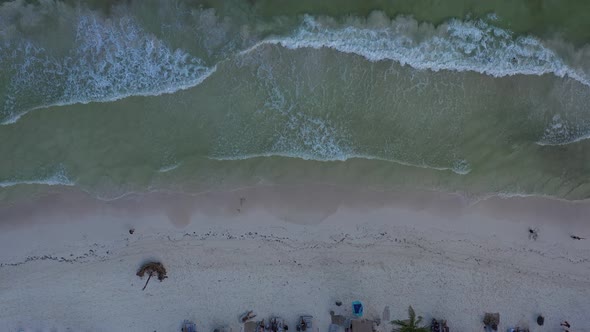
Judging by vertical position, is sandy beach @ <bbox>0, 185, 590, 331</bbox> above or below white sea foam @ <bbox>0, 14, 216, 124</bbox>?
below

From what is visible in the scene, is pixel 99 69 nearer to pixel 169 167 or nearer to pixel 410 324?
pixel 169 167

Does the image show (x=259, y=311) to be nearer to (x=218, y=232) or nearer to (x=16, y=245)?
(x=218, y=232)

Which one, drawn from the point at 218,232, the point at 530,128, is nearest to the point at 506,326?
the point at 530,128

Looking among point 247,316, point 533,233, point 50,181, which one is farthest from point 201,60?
point 533,233

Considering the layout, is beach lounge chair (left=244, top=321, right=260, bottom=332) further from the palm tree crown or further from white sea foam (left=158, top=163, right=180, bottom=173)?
white sea foam (left=158, top=163, right=180, bottom=173)

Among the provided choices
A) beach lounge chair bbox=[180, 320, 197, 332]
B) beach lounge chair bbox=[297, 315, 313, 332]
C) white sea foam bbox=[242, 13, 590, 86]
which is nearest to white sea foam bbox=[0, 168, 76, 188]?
beach lounge chair bbox=[180, 320, 197, 332]

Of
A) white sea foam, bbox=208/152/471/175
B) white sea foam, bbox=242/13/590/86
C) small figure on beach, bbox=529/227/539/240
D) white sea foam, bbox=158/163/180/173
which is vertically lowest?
Result: small figure on beach, bbox=529/227/539/240
